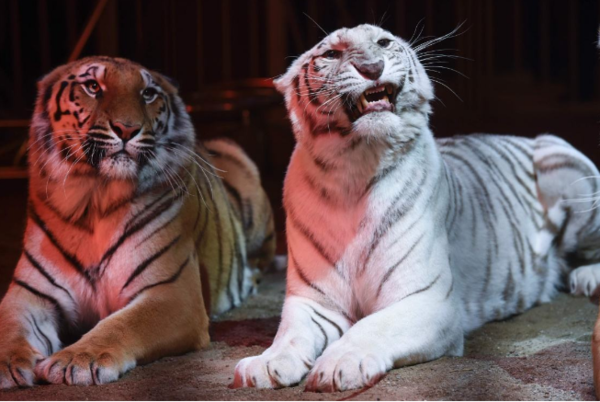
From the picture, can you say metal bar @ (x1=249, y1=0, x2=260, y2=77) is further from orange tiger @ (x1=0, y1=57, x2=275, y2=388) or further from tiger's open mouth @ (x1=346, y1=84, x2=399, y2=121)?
tiger's open mouth @ (x1=346, y1=84, x2=399, y2=121)

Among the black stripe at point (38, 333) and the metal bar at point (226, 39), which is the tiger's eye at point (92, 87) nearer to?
the black stripe at point (38, 333)

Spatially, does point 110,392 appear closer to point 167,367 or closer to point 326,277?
point 167,367

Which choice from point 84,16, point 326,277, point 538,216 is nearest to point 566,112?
point 84,16

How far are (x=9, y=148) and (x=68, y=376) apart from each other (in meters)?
3.29

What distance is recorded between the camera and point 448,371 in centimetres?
246

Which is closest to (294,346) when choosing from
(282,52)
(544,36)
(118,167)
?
(118,167)

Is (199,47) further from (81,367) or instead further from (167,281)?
(81,367)

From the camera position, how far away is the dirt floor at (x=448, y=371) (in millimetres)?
2246

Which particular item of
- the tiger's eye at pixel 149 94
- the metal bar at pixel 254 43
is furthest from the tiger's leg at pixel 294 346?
the metal bar at pixel 254 43

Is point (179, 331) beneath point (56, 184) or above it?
beneath

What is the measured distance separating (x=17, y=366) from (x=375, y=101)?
1.21 meters

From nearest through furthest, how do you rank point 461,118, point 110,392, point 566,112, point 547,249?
point 110,392, point 547,249, point 461,118, point 566,112

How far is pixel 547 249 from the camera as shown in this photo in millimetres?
3504

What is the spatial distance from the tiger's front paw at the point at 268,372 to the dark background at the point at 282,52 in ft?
10.9
